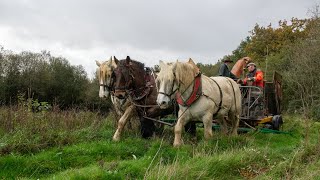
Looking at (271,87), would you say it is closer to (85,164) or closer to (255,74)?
(255,74)

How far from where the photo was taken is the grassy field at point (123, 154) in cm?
611

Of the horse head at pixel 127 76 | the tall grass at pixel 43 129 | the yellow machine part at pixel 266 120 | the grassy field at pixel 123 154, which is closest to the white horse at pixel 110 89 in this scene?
the horse head at pixel 127 76

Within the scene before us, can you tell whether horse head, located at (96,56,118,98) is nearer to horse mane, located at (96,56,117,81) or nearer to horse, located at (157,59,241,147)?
horse mane, located at (96,56,117,81)

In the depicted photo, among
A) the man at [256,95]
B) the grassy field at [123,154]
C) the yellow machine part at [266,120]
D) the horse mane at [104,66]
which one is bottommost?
the grassy field at [123,154]

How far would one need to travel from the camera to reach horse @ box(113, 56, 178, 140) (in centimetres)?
936

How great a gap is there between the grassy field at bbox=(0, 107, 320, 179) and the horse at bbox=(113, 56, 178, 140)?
0.40m

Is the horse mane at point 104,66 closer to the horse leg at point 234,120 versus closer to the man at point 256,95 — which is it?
the horse leg at point 234,120

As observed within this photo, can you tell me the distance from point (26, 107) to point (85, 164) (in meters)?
3.55

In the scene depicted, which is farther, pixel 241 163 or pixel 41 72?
pixel 41 72

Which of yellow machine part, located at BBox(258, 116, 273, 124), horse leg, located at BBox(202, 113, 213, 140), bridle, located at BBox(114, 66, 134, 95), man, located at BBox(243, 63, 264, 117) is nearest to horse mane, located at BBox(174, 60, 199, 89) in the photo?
horse leg, located at BBox(202, 113, 213, 140)

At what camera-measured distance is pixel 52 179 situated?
243 inches

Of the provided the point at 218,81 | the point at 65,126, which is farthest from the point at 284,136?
the point at 65,126

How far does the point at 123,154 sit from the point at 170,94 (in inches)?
65.1

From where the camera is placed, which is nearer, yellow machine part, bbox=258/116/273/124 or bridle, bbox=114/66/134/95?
bridle, bbox=114/66/134/95
